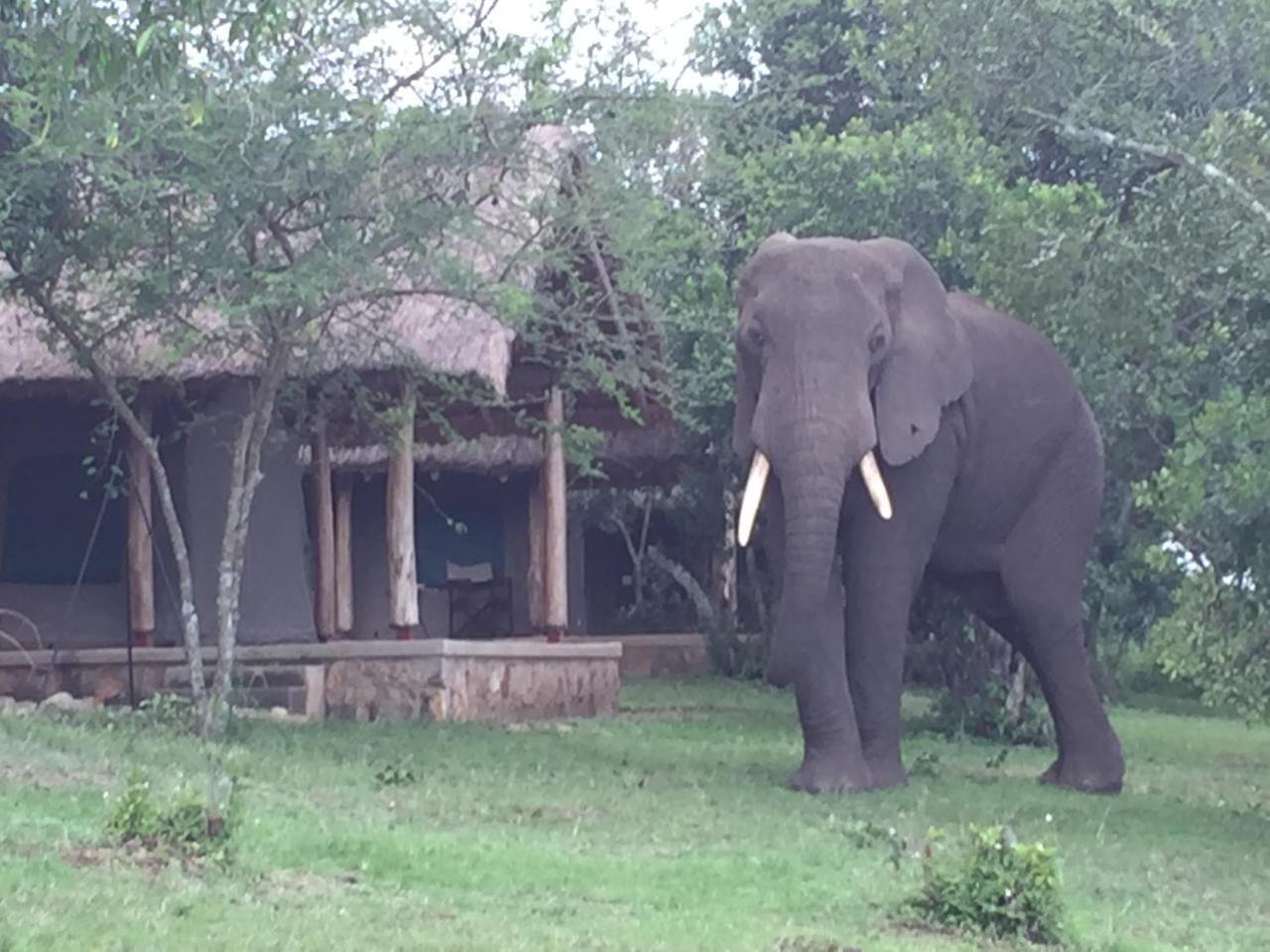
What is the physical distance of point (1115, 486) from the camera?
1689 cm

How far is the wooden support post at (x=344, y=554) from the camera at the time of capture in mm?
18281

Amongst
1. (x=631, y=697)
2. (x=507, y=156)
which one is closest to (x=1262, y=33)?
(x=507, y=156)

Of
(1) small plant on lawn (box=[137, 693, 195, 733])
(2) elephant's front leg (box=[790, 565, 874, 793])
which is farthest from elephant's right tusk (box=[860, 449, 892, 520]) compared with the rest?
(1) small plant on lawn (box=[137, 693, 195, 733])

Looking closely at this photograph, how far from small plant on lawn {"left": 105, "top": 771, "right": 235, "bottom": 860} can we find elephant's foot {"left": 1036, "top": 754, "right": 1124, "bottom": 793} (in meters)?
6.08

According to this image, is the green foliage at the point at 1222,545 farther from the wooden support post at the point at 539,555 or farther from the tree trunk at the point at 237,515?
the wooden support post at the point at 539,555

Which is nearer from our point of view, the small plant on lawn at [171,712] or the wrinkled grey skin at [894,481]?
the wrinkled grey skin at [894,481]

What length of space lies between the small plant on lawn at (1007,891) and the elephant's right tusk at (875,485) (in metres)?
3.97

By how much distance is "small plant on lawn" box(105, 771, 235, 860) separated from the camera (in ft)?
24.1

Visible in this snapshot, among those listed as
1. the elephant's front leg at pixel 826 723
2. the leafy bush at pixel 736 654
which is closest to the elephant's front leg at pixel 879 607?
the elephant's front leg at pixel 826 723

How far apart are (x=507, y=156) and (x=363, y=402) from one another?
250cm

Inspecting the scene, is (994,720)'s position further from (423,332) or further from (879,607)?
(423,332)

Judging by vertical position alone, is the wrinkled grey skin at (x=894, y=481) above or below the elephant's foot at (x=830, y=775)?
above

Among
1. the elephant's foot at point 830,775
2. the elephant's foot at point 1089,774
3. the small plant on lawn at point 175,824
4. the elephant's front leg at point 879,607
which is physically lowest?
the elephant's foot at point 1089,774

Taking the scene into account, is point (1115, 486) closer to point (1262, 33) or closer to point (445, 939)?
point (1262, 33)
